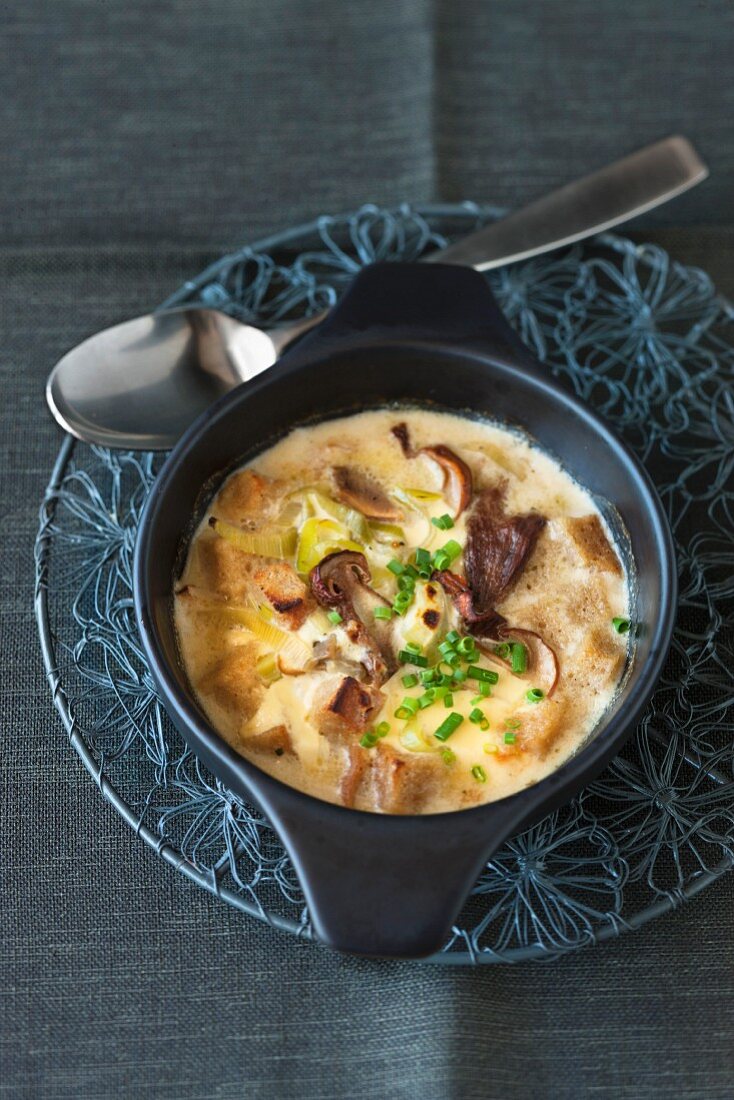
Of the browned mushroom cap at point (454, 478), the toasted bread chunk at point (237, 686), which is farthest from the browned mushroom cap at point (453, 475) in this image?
the toasted bread chunk at point (237, 686)

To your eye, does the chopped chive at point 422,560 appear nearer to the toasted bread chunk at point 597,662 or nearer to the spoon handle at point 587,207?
the toasted bread chunk at point 597,662

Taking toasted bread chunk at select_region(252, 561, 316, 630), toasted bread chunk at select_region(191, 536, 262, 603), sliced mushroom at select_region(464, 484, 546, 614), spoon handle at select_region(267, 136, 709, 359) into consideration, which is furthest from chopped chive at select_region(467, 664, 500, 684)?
spoon handle at select_region(267, 136, 709, 359)

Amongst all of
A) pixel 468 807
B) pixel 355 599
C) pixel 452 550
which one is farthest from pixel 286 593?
pixel 468 807

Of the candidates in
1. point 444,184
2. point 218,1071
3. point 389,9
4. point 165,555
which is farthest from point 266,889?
point 389,9

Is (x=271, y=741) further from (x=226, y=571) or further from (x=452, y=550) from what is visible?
(x=452, y=550)

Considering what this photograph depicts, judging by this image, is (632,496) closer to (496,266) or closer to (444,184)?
(496,266)

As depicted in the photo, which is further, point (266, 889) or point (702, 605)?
point (702, 605)
